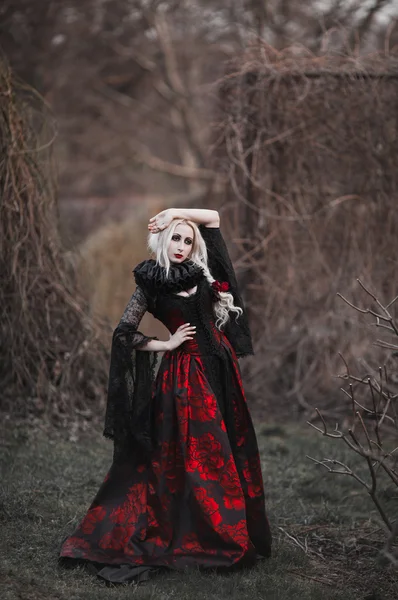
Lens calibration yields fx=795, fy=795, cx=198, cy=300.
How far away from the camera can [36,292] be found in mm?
5773

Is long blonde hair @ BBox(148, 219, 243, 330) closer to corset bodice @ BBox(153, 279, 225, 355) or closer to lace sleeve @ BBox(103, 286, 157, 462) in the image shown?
corset bodice @ BBox(153, 279, 225, 355)

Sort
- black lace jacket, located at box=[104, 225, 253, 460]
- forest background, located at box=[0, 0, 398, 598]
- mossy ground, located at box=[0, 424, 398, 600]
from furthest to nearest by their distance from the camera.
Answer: forest background, located at box=[0, 0, 398, 598] < black lace jacket, located at box=[104, 225, 253, 460] < mossy ground, located at box=[0, 424, 398, 600]

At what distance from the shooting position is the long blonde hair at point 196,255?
3436mm

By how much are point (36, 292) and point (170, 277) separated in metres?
2.60

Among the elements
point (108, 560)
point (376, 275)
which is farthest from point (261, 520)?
point (376, 275)

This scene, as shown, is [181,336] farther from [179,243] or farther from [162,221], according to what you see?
[162,221]

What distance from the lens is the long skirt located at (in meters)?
3.31

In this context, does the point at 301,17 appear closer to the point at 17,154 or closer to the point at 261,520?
the point at 17,154

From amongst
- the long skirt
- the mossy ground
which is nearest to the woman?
the long skirt

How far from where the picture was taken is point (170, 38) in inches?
479

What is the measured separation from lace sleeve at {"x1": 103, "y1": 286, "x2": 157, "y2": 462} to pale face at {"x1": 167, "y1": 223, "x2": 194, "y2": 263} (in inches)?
8.5

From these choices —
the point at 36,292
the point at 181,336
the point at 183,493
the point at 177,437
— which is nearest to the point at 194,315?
the point at 181,336

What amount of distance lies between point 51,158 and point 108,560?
336cm

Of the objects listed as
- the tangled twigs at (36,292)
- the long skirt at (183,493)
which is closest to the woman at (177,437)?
the long skirt at (183,493)
